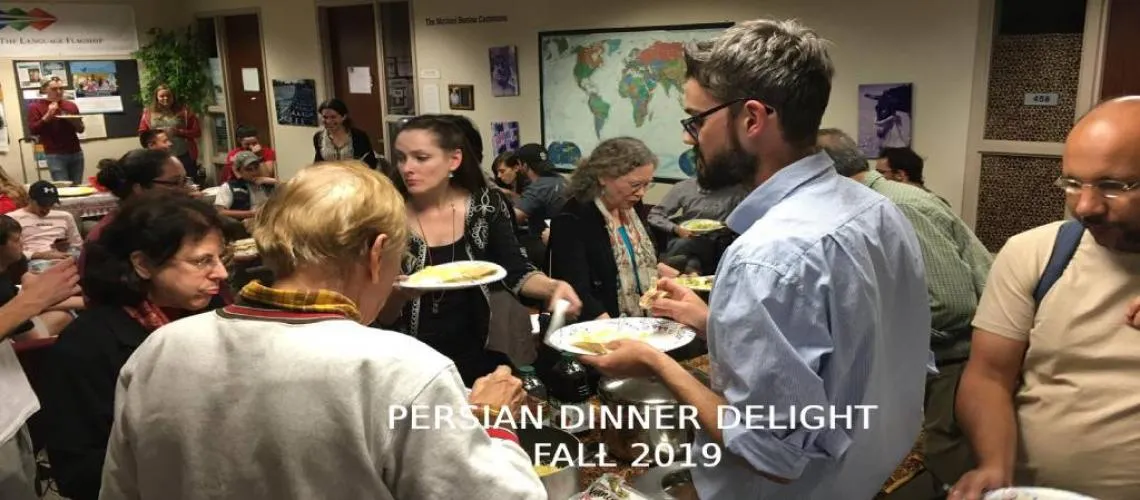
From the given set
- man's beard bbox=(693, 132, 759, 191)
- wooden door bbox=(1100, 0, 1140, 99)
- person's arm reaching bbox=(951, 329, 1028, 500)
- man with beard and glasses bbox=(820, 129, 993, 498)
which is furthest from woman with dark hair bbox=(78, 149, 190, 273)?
wooden door bbox=(1100, 0, 1140, 99)

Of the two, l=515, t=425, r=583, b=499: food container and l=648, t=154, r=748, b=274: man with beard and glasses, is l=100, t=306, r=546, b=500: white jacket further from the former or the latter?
l=648, t=154, r=748, b=274: man with beard and glasses

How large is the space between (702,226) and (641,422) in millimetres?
2393

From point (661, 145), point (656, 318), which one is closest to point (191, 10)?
point (661, 145)

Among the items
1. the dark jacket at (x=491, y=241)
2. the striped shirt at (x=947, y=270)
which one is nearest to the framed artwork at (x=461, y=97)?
the dark jacket at (x=491, y=241)

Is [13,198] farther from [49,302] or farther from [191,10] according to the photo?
[191,10]

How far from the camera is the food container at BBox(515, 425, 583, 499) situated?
1.46 meters

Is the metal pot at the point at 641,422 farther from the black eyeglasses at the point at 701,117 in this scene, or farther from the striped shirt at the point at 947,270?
the striped shirt at the point at 947,270

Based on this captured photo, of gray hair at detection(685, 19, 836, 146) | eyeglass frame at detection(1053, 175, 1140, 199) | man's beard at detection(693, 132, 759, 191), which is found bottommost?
eyeglass frame at detection(1053, 175, 1140, 199)

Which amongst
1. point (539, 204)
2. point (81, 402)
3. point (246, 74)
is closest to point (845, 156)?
point (81, 402)

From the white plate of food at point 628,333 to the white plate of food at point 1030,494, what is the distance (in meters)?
0.65

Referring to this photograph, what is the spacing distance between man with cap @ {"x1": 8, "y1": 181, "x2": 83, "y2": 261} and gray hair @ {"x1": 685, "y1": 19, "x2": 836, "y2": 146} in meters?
4.55

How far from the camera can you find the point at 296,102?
8797 mm

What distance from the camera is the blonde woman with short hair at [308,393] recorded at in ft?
3.38

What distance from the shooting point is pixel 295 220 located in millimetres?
1102
